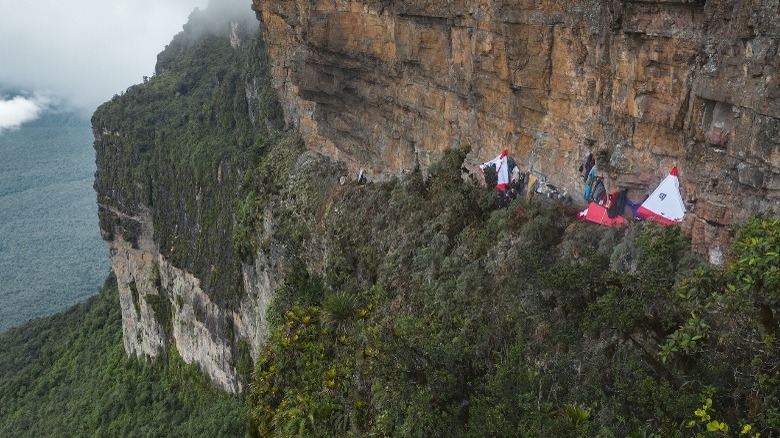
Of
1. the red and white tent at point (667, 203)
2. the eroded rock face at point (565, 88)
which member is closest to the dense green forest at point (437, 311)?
the red and white tent at point (667, 203)

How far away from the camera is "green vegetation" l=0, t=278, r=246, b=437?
3394 cm

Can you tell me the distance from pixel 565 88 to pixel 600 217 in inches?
117

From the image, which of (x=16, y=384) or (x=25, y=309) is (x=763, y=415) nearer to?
(x=16, y=384)

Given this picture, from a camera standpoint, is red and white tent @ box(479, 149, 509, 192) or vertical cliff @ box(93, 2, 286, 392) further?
vertical cliff @ box(93, 2, 286, 392)

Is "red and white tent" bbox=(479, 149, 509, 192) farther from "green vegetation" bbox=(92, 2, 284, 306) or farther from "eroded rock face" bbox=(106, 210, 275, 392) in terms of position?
"green vegetation" bbox=(92, 2, 284, 306)

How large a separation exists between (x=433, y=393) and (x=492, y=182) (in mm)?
6616

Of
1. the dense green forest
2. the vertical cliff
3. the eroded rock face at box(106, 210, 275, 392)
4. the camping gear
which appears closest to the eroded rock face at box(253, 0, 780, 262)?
the camping gear

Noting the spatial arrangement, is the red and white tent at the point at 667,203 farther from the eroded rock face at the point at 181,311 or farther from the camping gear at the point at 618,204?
the eroded rock face at the point at 181,311

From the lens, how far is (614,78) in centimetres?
1452

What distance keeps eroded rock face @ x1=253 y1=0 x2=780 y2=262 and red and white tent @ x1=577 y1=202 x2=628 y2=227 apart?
0.60m

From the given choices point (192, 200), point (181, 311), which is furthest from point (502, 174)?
point (181, 311)

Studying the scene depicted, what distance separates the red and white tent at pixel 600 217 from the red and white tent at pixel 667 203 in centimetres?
91

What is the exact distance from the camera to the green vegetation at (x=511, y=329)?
345 inches

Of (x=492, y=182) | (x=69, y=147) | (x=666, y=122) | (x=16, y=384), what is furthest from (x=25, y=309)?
Answer: (x=69, y=147)
